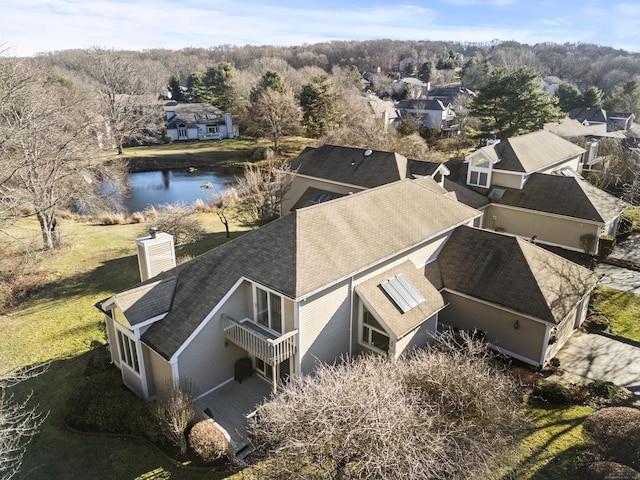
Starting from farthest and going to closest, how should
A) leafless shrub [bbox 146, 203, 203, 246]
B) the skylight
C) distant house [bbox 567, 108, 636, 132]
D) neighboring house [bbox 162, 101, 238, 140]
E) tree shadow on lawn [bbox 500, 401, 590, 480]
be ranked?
neighboring house [bbox 162, 101, 238, 140], distant house [bbox 567, 108, 636, 132], leafless shrub [bbox 146, 203, 203, 246], the skylight, tree shadow on lawn [bbox 500, 401, 590, 480]

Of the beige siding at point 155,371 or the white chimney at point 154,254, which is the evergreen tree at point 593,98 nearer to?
the white chimney at point 154,254

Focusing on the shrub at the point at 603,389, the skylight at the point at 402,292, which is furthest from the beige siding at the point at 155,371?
the shrub at the point at 603,389

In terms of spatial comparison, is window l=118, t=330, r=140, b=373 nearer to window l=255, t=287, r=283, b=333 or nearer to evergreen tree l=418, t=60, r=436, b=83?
window l=255, t=287, r=283, b=333

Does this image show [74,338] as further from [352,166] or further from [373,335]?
[352,166]

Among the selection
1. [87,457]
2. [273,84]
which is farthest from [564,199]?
[273,84]

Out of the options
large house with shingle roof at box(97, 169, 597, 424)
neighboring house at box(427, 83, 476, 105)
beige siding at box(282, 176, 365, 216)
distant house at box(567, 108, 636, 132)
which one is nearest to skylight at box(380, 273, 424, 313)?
large house with shingle roof at box(97, 169, 597, 424)

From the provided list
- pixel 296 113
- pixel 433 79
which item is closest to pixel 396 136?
pixel 296 113

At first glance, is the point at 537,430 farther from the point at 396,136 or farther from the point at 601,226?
the point at 396,136
